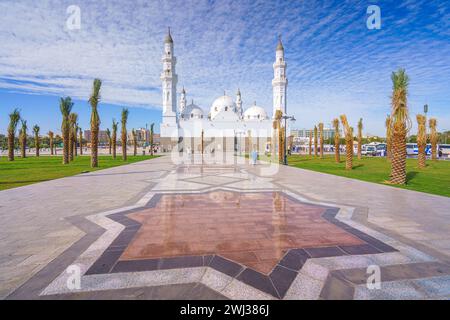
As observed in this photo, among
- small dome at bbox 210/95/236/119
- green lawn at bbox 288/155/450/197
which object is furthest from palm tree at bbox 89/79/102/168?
small dome at bbox 210/95/236/119

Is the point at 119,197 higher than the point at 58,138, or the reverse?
the point at 58,138

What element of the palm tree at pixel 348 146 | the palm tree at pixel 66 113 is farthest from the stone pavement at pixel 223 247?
the palm tree at pixel 66 113

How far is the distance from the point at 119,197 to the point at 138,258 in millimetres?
4900

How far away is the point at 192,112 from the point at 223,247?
66.1 m

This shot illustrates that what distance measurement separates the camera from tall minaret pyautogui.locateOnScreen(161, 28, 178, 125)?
48.8 m

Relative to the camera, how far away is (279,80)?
5116cm

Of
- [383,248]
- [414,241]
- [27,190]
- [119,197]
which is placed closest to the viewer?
[383,248]

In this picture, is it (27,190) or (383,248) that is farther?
(27,190)

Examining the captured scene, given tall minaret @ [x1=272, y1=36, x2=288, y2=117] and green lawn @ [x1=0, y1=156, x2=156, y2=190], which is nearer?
green lawn @ [x1=0, y1=156, x2=156, y2=190]

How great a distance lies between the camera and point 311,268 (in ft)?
10.5

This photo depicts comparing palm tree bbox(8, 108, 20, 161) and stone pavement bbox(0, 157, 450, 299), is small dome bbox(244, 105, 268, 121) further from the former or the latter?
stone pavement bbox(0, 157, 450, 299)
